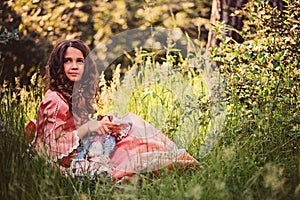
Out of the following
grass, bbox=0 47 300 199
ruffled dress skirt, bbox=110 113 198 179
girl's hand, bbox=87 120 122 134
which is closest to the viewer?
grass, bbox=0 47 300 199

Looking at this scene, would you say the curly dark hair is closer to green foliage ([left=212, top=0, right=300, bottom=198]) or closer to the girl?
the girl

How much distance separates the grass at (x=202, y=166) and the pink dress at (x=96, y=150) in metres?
0.07

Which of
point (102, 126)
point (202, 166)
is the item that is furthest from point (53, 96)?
point (202, 166)

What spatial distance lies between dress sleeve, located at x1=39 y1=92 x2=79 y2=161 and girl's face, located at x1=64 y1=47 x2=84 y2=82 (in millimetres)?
248

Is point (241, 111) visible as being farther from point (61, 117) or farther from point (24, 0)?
point (24, 0)

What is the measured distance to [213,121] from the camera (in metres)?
3.41

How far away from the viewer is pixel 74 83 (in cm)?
352

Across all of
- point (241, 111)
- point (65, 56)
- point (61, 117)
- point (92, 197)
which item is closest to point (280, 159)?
point (241, 111)

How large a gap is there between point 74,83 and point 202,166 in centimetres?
112

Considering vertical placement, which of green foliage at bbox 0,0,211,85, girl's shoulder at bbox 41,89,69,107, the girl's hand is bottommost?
the girl's hand

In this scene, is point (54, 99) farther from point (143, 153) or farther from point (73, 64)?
point (143, 153)

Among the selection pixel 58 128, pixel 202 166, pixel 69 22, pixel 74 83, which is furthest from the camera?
pixel 69 22

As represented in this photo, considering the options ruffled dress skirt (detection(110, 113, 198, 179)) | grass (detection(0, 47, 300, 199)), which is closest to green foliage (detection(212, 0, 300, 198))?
grass (detection(0, 47, 300, 199))

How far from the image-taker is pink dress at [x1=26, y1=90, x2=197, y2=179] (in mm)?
2962
